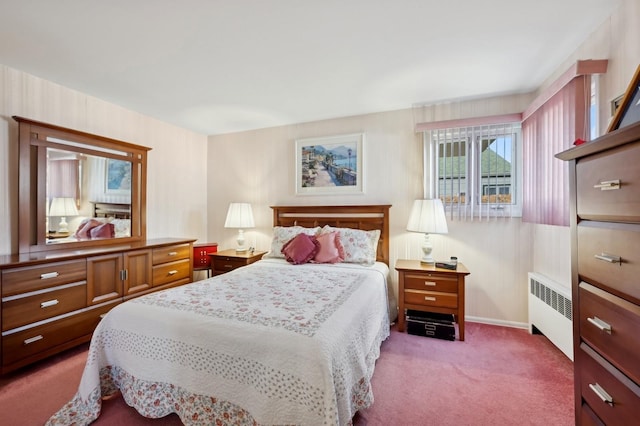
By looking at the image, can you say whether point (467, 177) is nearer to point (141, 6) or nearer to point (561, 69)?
point (561, 69)

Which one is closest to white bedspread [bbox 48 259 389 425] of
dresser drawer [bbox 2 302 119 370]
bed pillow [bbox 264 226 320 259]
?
dresser drawer [bbox 2 302 119 370]

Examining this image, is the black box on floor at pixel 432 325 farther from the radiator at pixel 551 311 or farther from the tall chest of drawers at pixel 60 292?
the tall chest of drawers at pixel 60 292

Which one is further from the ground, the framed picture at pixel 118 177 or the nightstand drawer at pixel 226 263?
the framed picture at pixel 118 177

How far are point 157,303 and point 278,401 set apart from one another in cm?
102

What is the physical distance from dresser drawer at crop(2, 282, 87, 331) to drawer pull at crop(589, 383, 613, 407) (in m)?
3.42

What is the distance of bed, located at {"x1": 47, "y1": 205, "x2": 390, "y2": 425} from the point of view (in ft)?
4.00

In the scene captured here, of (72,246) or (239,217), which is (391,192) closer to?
(239,217)

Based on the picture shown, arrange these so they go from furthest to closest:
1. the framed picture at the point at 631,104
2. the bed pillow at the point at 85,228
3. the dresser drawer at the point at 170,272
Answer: the dresser drawer at the point at 170,272, the bed pillow at the point at 85,228, the framed picture at the point at 631,104

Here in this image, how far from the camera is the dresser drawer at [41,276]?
6.42ft

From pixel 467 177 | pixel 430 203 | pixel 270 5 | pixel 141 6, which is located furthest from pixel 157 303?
pixel 467 177

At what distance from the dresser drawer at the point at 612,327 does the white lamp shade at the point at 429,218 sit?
1724 millimetres

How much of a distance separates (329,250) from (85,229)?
2.56 m

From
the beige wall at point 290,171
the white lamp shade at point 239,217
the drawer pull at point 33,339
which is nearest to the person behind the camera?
the drawer pull at point 33,339

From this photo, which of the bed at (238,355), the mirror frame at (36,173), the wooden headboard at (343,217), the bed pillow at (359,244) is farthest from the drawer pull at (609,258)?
the mirror frame at (36,173)
